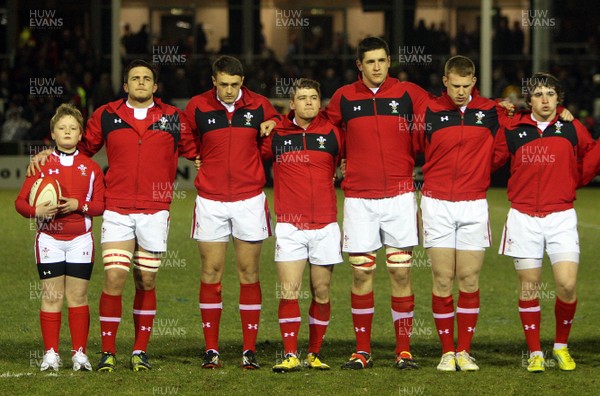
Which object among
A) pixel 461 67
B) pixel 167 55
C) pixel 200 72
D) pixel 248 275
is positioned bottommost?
pixel 248 275

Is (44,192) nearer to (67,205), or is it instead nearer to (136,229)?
(67,205)

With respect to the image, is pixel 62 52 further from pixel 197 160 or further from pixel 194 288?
pixel 197 160

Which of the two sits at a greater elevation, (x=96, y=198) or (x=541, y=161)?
(x=541, y=161)

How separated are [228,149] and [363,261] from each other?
113cm

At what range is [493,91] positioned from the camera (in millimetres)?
26953

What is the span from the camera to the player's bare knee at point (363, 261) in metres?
7.98

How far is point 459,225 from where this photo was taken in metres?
7.88

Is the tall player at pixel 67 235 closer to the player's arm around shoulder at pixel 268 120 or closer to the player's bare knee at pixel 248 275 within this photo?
the player's bare knee at pixel 248 275

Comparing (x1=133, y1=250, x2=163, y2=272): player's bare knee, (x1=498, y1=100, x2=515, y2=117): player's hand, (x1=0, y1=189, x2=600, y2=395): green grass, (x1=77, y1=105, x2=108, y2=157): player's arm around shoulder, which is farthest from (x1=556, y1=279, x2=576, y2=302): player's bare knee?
(x1=77, y1=105, x2=108, y2=157): player's arm around shoulder

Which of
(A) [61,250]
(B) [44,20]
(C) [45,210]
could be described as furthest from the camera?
(B) [44,20]

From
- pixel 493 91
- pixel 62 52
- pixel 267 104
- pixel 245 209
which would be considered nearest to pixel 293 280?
pixel 245 209

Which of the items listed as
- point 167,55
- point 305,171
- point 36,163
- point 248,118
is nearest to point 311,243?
point 305,171

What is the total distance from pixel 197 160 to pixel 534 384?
2599mm

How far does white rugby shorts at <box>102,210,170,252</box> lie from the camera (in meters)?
7.85
